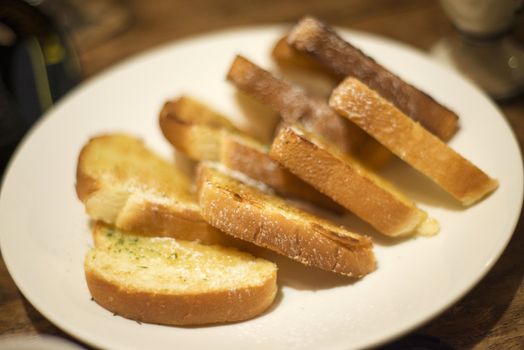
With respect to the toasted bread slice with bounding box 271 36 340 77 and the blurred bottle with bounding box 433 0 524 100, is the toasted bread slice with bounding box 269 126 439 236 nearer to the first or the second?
the toasted bread slice with bounding box 271 36 340 77

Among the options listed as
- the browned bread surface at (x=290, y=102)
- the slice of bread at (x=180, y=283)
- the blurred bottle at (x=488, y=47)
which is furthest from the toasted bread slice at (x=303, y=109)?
the blurred bottle at (x=488, y=47)

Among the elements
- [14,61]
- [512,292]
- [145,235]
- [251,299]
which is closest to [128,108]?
[14,61]

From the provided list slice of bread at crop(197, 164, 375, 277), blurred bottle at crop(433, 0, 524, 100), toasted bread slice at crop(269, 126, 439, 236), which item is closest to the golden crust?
toasted bread slice at crop(269, 126, 439, 236)

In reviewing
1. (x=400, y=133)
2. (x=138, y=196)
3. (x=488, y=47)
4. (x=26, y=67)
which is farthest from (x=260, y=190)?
(x=26, y=67)

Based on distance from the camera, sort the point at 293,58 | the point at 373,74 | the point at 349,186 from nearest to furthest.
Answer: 1. the point at 349,186
2. the point at 373,74
3. the point at 293,58

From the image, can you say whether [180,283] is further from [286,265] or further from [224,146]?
[224,146]

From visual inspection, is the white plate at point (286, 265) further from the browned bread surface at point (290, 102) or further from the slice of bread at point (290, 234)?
the browned bread surface at point (290, 102)
